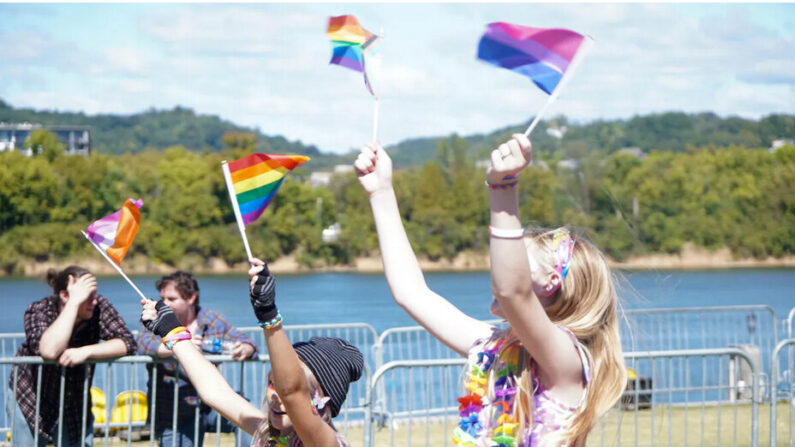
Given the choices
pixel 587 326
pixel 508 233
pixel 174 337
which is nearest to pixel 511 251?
pixel 508 233

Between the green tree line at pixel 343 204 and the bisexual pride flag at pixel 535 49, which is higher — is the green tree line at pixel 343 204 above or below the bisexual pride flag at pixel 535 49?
above

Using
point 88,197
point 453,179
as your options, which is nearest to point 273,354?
point 88,197

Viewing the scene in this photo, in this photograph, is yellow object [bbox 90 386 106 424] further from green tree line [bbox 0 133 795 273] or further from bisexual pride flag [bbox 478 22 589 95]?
green tree line [bbox 0 133 795 273]

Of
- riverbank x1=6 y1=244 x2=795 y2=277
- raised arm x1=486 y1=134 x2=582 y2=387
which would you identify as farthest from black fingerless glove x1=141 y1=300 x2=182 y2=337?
riverbank x1=6 y1=244 x2=795 y2=277

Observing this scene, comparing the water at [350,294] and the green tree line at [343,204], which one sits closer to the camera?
the water at [350,294]

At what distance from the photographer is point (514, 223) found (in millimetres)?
2215

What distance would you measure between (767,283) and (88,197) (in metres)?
40.2

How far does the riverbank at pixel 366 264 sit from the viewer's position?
55875 mm

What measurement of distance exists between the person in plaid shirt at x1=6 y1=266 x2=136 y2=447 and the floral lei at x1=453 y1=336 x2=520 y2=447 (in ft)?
10.8

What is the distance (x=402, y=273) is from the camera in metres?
2.86

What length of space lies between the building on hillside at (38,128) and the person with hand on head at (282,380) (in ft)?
227

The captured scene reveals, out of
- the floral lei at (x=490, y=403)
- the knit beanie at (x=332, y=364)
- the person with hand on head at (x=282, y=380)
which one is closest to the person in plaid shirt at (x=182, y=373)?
the person with hand on head at (x=282, y=380)

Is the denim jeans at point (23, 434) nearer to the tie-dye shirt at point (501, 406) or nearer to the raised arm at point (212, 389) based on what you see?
the raised arm at point (212, 389)

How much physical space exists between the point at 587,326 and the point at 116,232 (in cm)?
340
